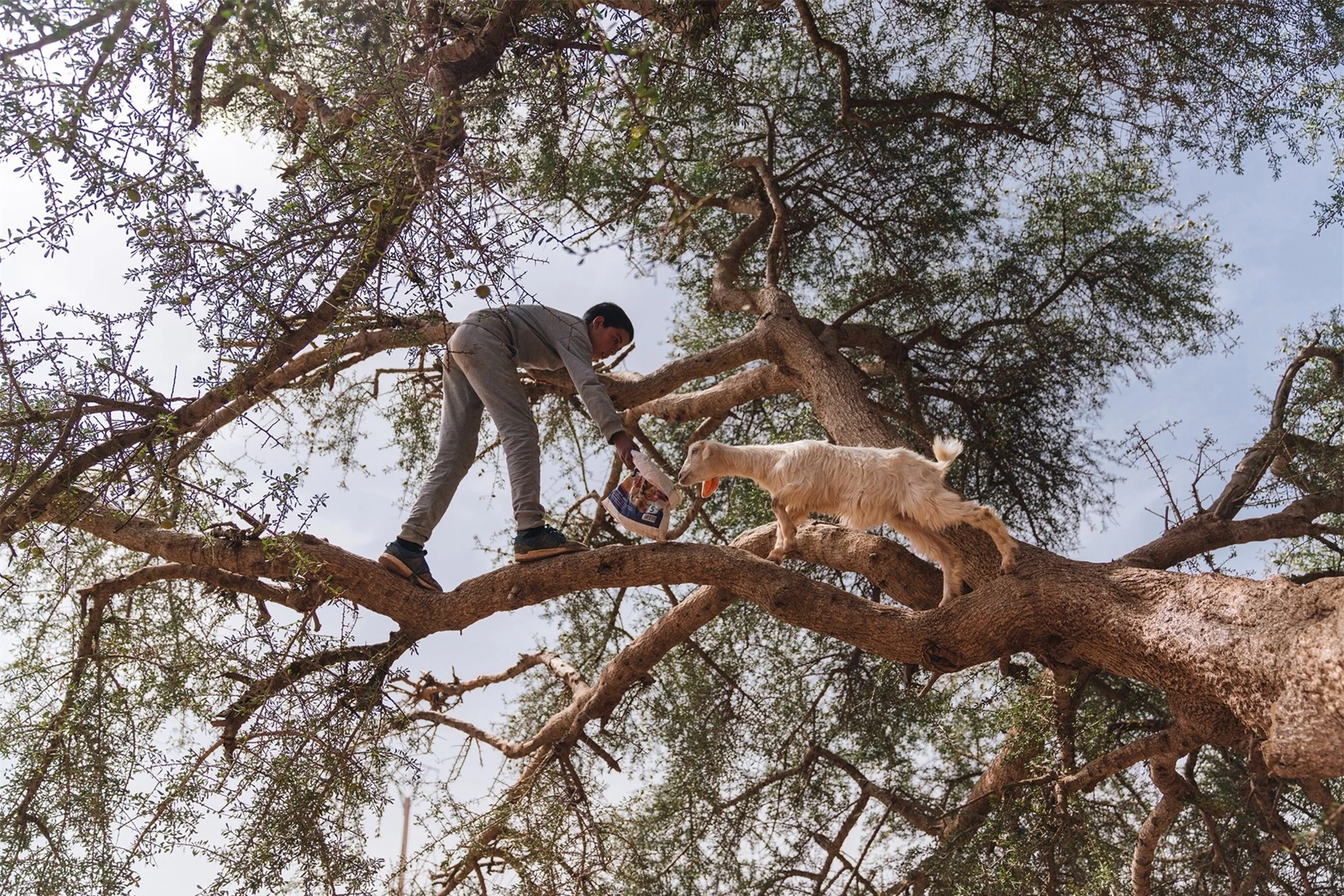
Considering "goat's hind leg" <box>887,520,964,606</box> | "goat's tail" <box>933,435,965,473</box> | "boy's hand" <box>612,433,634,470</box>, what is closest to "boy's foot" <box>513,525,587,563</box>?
"boy's hand" <box>612,433,634,470</box>

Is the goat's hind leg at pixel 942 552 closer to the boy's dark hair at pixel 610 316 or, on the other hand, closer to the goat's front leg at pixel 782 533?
the goat's front leg at pixel 782 533

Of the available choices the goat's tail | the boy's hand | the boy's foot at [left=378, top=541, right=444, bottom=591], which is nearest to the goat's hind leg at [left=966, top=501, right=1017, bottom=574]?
the goat's tail

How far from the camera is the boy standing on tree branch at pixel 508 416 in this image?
4.77m

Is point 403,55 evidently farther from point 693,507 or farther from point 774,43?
point 774,43

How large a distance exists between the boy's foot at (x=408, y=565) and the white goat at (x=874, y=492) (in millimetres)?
1432

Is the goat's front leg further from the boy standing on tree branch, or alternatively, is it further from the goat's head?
the boy standing on tree branch

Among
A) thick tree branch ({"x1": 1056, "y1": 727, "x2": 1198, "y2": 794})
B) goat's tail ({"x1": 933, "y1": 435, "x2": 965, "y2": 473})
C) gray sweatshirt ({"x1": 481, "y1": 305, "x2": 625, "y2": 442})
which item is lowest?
thick tree branch ({"x1": 1056, "y1": 727, "x2": 1198, "y2": 794})

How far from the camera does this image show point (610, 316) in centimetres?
536

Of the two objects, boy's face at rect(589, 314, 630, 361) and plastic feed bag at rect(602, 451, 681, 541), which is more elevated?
boy's face at rect(589, 314, 630, 361)

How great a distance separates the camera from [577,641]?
304 inches

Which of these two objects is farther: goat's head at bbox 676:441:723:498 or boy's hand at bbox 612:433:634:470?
goat's head at bbox 676:441:723:498

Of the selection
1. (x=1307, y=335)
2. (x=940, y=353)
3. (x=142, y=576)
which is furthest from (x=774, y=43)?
(x=142, y=576)

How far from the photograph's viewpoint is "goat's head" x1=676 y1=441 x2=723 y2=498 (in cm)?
505

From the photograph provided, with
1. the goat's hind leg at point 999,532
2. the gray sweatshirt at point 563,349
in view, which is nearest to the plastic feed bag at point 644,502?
the gray sweatshirt at point 563,349
